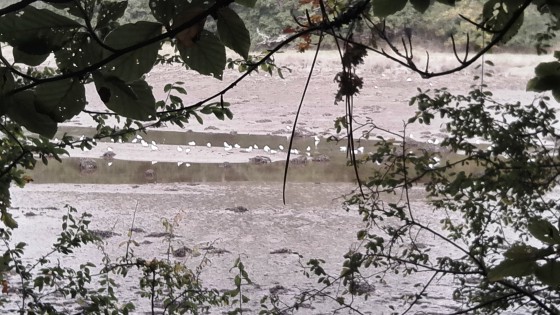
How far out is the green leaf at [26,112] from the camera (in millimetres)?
298

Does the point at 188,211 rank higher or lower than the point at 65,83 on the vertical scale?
lower

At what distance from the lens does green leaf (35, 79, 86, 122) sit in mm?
297

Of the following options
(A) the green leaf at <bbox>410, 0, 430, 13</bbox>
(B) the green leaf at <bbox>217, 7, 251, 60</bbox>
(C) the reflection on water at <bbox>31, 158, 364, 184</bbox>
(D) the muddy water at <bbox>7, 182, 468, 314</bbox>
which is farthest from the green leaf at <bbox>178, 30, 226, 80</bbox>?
(C) the reflection on water at <bbox>31, 158, 364, 184</bbox>

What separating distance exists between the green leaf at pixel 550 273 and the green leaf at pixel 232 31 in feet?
0.61

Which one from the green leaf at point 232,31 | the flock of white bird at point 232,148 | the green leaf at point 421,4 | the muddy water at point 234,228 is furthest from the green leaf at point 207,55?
the flock of white bird at point 232,148

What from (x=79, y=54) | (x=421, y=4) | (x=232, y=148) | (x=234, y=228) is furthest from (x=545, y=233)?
(x=232, y=148)

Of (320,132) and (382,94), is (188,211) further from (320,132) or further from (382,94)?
(382,94)

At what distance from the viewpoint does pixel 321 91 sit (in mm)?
5641

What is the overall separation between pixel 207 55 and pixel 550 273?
21cm

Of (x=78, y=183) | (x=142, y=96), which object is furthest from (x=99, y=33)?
(x=78, y=183)

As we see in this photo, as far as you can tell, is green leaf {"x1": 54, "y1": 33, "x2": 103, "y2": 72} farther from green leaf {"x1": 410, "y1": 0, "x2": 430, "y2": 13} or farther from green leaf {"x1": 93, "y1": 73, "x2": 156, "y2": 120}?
green leaf {"x1": 410, "y1": 0, "x2": 430, "y2": 13}

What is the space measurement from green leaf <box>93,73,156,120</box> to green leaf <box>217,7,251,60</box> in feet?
0.15

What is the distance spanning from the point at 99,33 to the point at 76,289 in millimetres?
1436

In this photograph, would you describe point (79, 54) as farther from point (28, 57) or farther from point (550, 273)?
point (550, 273)
